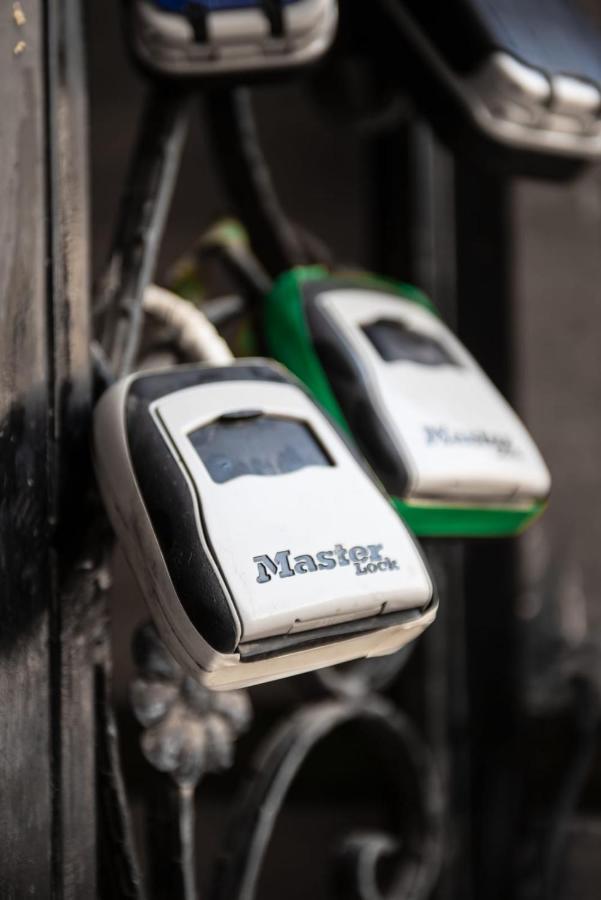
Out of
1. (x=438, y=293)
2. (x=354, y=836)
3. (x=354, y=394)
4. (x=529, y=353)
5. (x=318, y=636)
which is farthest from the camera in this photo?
(x=529, y=353)

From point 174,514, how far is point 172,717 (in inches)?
5.5

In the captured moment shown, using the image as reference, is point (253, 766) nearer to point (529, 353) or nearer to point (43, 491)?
point (43, 491)

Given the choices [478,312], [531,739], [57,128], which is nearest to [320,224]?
[478,312]

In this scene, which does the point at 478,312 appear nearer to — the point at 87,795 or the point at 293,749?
the point at 293,749

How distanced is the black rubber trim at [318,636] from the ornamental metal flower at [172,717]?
109 mm

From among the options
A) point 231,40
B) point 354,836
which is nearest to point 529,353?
point 354,836

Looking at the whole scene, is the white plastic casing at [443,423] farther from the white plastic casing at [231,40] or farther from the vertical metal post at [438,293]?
the vertical metal post at [438,293]

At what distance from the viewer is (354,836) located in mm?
572

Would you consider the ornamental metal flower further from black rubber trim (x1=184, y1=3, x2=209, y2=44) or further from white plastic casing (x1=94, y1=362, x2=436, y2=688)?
black rubber trim (x1=184, y1=3, x2=209, y2=44)

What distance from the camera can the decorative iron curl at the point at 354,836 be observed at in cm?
45

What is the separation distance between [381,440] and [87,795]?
0.54 feet

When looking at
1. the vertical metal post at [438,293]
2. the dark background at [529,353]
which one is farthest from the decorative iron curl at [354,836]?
the dark background at [529,353]

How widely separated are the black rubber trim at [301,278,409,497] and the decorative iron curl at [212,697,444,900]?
0.53 feet

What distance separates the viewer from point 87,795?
0.36 metres
